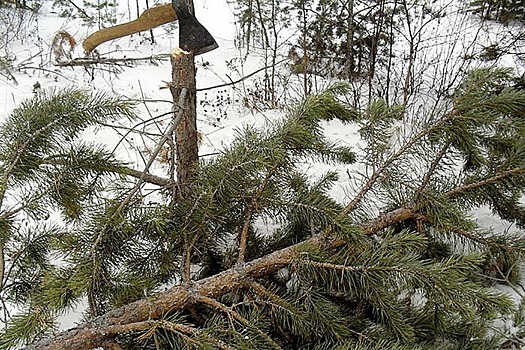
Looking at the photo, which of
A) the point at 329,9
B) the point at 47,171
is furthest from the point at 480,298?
the point at 329,9

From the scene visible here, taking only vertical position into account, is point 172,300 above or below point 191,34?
below

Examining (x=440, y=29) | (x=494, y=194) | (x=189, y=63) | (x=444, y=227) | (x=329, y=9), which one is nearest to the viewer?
(x=444, y=227)

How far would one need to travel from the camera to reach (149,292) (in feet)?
3.33

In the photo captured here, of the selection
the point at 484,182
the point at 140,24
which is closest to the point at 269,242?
the point at 484,182

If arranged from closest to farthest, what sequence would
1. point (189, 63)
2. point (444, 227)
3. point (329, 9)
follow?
1. point (444, 227)
2. point (189, 63)
3. point (329, 9)

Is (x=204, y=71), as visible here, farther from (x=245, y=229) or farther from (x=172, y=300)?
(x=172, y=300)

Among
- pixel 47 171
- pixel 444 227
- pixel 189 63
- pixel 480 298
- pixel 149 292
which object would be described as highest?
pixel 189 63

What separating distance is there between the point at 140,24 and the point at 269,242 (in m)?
0.71

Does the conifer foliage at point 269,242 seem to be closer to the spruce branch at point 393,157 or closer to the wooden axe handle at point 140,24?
the spruce branch at point 393,157

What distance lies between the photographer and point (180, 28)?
1.31 m

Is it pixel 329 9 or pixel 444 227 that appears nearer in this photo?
pixel 444 227

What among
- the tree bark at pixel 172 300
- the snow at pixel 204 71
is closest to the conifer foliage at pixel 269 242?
the tree bark at pixel 172 300

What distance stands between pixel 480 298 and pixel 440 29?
345 centimetres

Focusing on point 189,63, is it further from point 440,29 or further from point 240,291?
point 440,29
